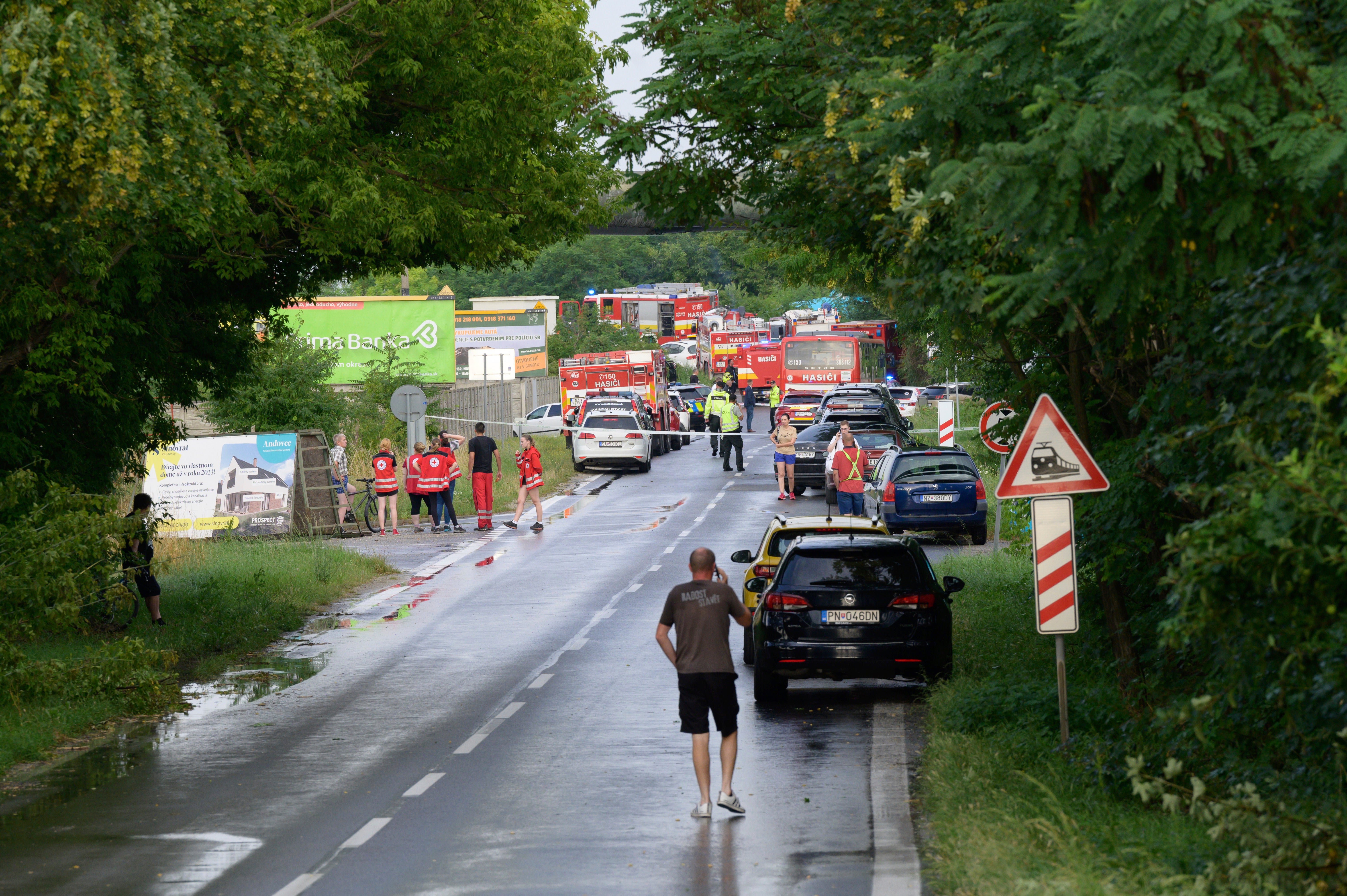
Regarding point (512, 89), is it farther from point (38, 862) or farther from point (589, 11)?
point (38, 862)

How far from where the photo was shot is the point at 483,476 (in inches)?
1265

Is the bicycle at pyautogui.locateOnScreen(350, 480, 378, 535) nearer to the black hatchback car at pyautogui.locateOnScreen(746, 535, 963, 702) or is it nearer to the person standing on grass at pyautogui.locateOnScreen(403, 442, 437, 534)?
the person standing on grass at pyautogui.locateOnScreen(403, 442, 437, 534)

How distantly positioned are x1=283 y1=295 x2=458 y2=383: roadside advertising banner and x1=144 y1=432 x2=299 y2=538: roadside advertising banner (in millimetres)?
14224

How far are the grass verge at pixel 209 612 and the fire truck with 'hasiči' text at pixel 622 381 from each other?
28.2m

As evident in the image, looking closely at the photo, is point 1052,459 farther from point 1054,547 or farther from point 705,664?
point 705,664

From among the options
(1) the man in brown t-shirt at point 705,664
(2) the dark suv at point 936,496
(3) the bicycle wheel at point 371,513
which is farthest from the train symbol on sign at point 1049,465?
(3) the bicycle wheel at point 371,513

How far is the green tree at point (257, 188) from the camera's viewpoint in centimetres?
1180

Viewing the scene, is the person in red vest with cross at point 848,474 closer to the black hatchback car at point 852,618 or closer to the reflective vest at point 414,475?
the reflective vest at point 414,475

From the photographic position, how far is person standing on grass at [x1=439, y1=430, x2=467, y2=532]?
3117 centimetres

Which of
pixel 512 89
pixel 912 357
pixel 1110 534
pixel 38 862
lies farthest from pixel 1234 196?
pixel 912 357

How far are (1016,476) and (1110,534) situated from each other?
120 centimetres

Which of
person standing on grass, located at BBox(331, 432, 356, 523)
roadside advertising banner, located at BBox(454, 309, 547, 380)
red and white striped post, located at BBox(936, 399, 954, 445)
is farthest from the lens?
roadside advertising banner, located at BBox(454, 309, 547, 380)

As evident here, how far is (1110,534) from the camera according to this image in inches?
444

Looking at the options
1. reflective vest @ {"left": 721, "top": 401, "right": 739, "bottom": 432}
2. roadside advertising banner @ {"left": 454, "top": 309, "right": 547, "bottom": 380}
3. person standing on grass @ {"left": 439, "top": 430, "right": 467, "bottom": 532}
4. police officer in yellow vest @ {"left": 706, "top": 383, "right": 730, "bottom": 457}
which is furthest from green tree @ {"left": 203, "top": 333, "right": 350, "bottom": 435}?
roadside advertising banner @ {"left": 454, "top": 309, "right": 547, "bottom": 380}
